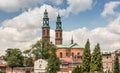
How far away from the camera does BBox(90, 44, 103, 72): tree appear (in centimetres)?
8169

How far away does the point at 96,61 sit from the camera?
270 feet

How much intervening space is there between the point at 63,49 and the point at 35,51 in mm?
35162

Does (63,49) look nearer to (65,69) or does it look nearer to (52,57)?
(65,69)

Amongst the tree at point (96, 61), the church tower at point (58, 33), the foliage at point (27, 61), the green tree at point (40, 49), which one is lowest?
the tree at point (96, 61)

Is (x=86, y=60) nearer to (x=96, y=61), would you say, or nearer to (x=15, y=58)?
(x=96, y=61)

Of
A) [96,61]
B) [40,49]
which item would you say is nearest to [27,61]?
[40,49]

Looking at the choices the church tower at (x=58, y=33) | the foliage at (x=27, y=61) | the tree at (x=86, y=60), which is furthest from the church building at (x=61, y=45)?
the tree at (x=86, y=60)

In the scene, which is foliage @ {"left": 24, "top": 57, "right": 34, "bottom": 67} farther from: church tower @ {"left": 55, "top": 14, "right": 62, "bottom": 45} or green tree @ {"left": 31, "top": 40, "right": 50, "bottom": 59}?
church tower @ {"left": 55, "top": 14, "right": 62, "bottom": 45}

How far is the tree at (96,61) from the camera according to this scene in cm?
8169

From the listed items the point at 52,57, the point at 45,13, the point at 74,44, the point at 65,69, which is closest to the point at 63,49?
the point at 74,44

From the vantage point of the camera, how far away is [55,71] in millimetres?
93750

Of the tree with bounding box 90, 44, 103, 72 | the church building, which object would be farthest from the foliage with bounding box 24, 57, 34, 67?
the tree with bounding box 90, 44, 103, 72

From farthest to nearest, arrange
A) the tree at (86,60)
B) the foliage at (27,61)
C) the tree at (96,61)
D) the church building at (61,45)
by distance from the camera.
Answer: the church building at (61,45) < the foliage at (27,61) < the tree at (86,60) < the tree at (96,61)

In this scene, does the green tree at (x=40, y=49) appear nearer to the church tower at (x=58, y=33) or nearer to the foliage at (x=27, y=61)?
the foliage at (x=27, y=61)
